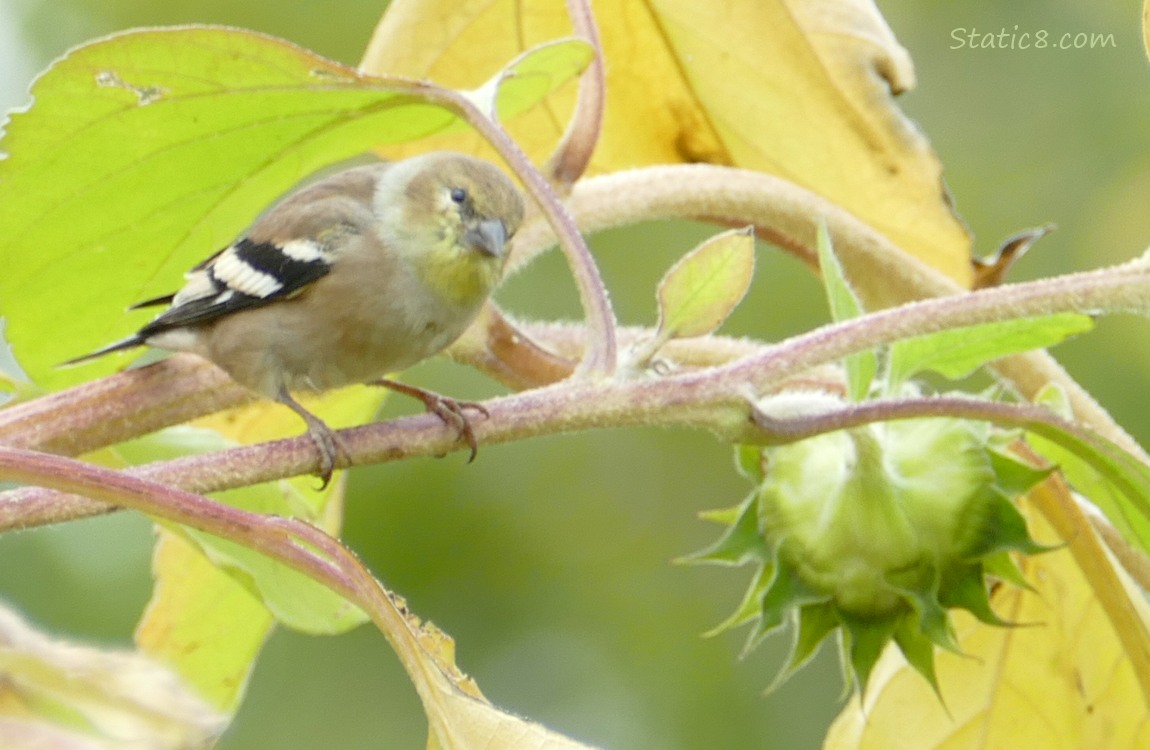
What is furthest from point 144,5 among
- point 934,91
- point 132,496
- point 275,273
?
point 132,496

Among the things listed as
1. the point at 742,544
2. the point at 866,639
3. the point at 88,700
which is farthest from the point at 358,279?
the point at 88,700

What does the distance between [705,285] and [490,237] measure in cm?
78

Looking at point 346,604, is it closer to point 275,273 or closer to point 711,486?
point 275,273

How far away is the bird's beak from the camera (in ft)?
6.30

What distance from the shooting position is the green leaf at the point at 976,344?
4.10ft

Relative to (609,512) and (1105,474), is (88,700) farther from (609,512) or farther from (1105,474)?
(609,512)

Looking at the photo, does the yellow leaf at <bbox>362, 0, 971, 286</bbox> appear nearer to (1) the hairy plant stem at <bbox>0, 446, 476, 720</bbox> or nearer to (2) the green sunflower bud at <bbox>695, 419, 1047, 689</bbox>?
(2) the green sunflower bud at <bbox>695, 419, 1047, 689</bbox>

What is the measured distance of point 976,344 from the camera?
4.23 ft

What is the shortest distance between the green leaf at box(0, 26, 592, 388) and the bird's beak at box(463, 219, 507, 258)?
0.36m

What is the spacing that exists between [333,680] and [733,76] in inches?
133

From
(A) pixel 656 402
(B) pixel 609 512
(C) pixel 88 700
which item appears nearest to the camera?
(C) pixel 88 700

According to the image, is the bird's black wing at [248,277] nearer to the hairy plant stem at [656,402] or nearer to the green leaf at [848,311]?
the hairy plant stem at [656,402]

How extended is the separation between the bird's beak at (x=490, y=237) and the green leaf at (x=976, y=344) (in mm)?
755

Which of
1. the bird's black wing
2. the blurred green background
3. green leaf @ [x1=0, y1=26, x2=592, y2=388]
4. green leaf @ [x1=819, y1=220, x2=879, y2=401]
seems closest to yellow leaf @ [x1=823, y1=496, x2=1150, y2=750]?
green leaf @ [x1=819, y1=220, x2=879, y2=401]
